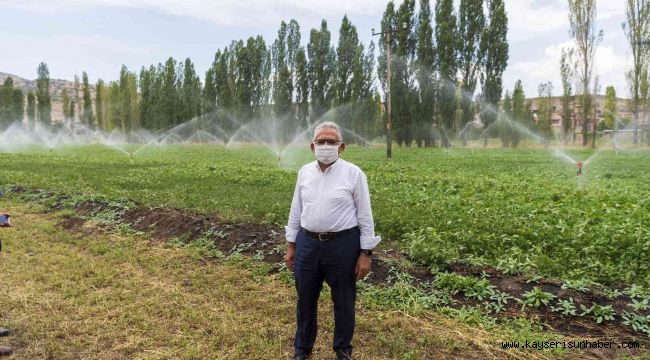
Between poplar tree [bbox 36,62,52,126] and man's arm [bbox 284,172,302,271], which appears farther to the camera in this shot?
poplar tree [bbox 36,62,52,126]

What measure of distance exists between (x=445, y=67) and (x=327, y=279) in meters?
40.2

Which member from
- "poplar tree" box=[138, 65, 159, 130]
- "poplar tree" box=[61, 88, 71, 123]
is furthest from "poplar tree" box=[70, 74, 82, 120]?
"poplar tree" box=[138, 65, 159, 130]

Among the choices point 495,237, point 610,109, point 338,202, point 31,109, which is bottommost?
point 495,237

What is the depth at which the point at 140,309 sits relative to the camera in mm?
4582

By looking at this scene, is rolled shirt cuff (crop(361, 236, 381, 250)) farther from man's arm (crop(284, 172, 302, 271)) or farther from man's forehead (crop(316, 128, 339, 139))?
man's forehead (crop(316, 128, 339, 139))

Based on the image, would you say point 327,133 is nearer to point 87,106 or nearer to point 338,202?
point 338,202

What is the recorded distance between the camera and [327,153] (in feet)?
11.1

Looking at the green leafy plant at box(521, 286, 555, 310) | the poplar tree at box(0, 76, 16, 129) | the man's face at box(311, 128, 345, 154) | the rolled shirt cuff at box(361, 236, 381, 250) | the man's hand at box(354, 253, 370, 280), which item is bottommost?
the green leafy plant at box(521, 286, 555, 310)

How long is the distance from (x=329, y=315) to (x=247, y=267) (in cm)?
175

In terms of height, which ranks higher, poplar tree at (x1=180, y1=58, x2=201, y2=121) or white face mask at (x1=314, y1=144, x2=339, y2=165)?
poplar tree at (x1=180, y1=58, x2=201, y2=121)

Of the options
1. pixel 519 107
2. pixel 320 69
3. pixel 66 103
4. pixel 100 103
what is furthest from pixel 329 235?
pixel 66 103

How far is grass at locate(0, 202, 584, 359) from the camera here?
3.76m

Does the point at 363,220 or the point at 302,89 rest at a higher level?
the point at 302,89

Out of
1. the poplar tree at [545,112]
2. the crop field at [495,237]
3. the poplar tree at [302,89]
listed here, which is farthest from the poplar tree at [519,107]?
the crop field at [495,237]
